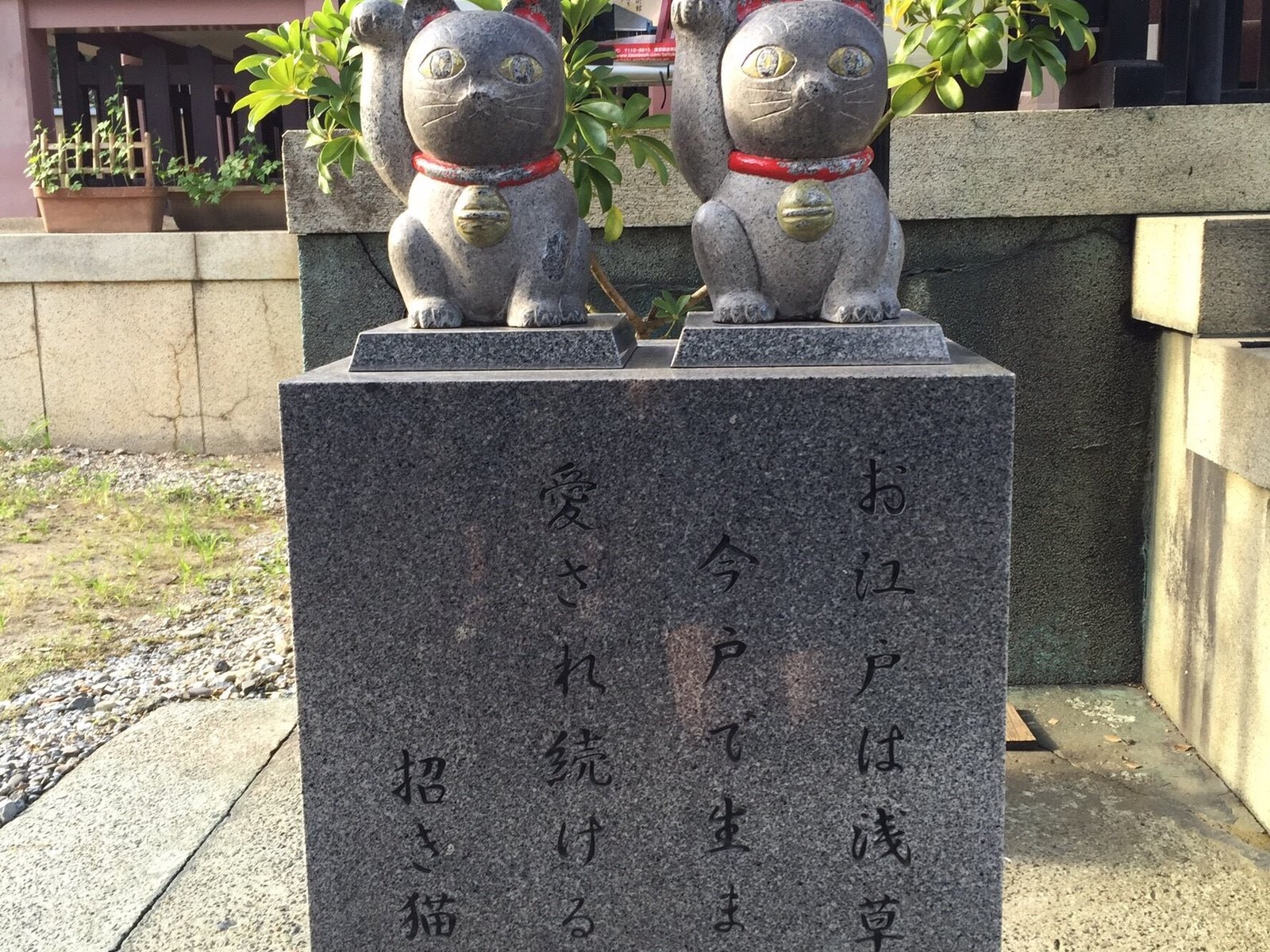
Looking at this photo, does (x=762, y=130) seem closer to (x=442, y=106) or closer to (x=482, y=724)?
(x=442, y=106)

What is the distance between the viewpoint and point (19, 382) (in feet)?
25.4

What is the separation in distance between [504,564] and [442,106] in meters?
0.92

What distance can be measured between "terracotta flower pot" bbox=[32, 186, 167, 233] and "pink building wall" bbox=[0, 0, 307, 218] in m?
0.94

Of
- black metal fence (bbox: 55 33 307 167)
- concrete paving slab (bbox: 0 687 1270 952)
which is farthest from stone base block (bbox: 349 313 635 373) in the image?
black metal fence (bbox: 55 33 307 167)

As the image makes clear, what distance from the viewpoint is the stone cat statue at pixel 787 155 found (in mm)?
2277

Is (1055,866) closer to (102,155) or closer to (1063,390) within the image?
(1063,390)

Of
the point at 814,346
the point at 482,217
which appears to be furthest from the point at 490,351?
the point at 814,346

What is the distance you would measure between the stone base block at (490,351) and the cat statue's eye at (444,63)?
0.51 metres

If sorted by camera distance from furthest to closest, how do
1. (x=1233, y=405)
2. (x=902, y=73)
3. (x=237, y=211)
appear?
(x=237, y=211) → (x=1233, y=405) → (x=902, y=73)

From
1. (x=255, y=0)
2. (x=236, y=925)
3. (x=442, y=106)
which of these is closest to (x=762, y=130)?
(x=442, y=106)

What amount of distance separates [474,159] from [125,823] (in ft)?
7.34

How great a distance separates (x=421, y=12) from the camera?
97.7 inches

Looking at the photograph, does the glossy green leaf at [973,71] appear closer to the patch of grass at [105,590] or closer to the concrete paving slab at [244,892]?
the concrete paving slab at [244,892]

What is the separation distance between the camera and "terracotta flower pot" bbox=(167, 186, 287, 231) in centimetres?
788
